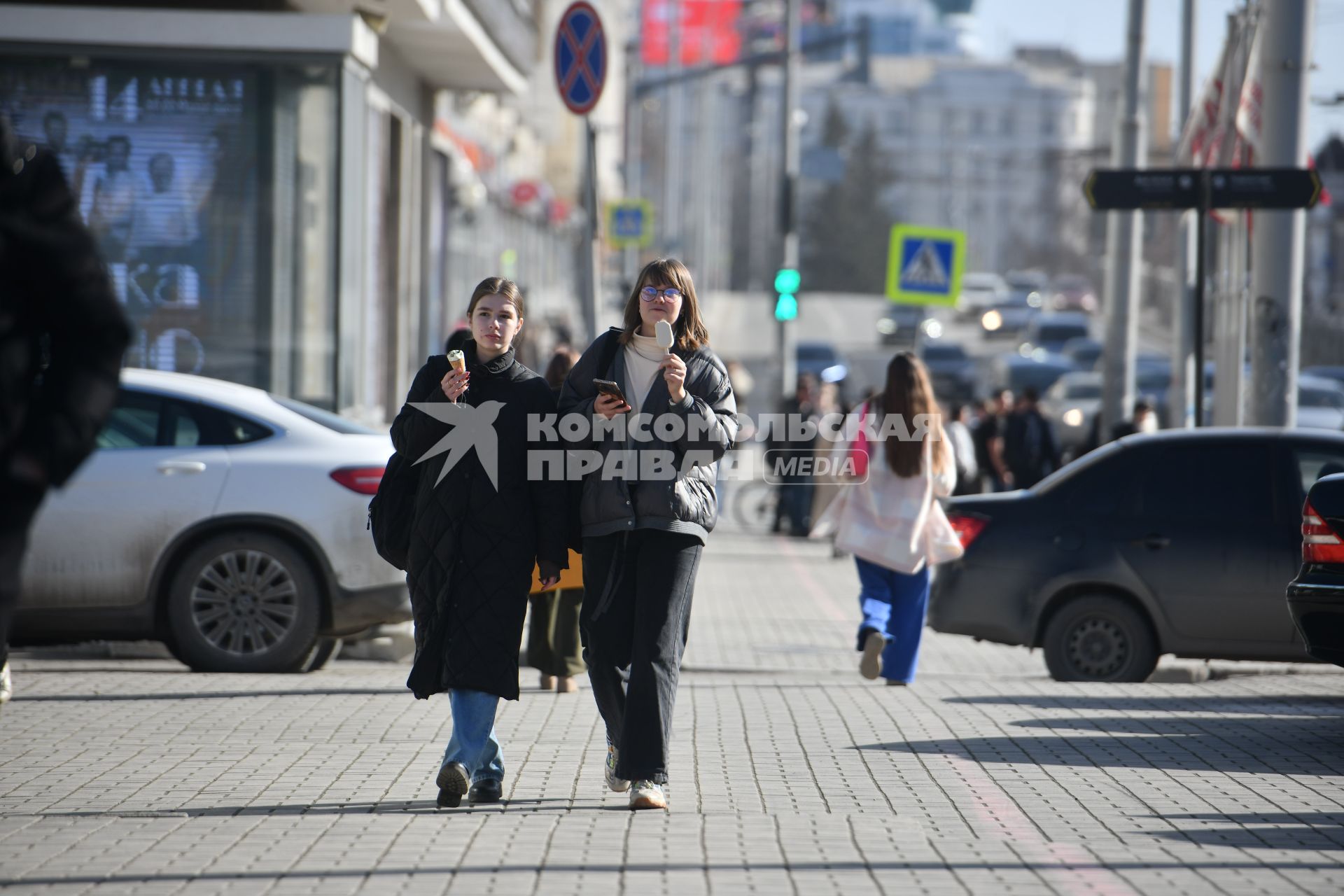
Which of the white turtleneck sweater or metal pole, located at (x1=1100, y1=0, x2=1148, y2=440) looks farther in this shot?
metal pole, located at (x1=1100, y1=0, x2=1148, y2=440)

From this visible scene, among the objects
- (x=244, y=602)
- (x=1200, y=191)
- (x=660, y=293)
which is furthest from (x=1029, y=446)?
(x=660, y=293)

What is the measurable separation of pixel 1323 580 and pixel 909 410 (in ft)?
9.88

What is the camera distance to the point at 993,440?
2373cm

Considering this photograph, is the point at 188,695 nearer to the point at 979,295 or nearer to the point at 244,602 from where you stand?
the point at 244,602

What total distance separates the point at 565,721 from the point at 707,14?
10334 cm

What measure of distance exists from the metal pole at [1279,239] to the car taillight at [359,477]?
6863 mm

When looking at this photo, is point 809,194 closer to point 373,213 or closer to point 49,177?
point 373,213

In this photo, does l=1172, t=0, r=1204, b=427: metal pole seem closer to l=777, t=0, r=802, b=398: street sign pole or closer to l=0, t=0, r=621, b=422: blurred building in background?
l=777, t=0, r=802, b=398: street sign pole

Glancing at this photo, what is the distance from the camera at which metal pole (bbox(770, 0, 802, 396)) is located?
96.1 feet

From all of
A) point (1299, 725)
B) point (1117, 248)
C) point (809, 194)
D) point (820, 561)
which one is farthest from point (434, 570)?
point (809, 194)

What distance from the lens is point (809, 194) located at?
136m

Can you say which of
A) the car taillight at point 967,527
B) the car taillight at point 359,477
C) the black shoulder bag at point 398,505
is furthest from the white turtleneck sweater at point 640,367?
the car taillight at point 967,527

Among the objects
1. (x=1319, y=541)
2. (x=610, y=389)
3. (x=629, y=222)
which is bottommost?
(x=1319, y=541)

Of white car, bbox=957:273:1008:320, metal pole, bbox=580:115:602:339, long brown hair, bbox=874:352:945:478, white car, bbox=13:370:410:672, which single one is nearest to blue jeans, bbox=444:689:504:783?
white car, bbox=13:370:410:672
